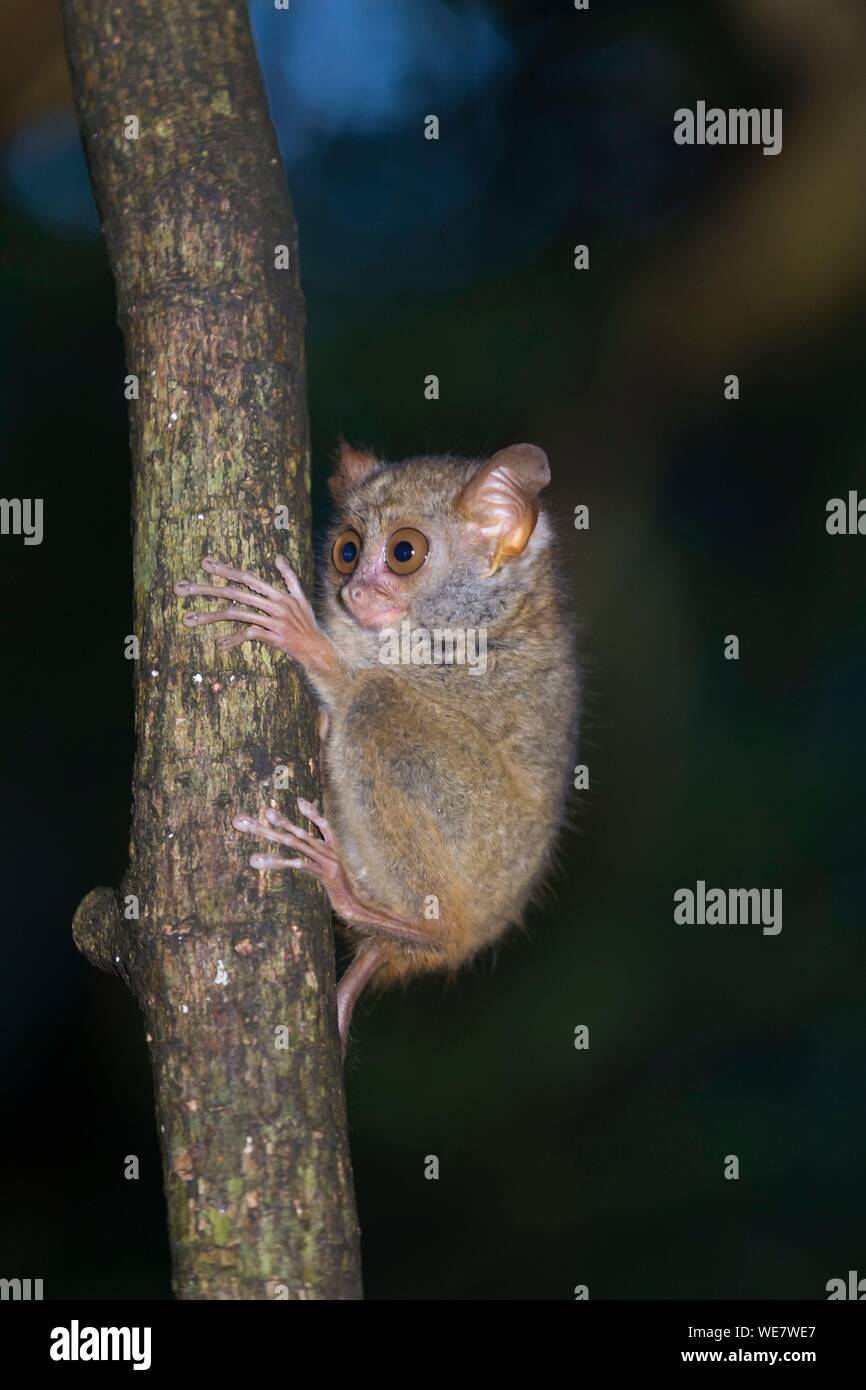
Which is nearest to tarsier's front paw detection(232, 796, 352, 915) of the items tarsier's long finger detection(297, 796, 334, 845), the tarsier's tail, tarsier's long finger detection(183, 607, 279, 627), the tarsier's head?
tarsier's long finger detection(297, 796, 334, 845)

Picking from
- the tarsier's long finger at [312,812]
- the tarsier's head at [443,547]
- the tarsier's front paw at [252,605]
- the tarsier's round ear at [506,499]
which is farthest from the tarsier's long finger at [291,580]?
the tarsier's round ear at [506,499]

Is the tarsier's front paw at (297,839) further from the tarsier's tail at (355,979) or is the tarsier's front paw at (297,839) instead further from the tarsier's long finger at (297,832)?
the tarsier's tail at (355,979)

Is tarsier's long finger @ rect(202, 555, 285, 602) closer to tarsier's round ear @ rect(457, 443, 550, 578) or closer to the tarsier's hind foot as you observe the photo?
the tarsier's hind foot

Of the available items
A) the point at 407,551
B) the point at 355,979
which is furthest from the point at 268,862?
the point at 407,551

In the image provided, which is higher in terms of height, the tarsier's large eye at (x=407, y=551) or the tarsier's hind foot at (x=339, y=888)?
the tarsier's large eye at (x=407, y=551)

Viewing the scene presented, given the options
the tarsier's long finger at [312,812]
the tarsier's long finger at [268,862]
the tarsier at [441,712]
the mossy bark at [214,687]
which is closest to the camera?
the mossy bark at [214,687]

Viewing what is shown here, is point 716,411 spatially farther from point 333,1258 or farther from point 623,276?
point 333,1258
